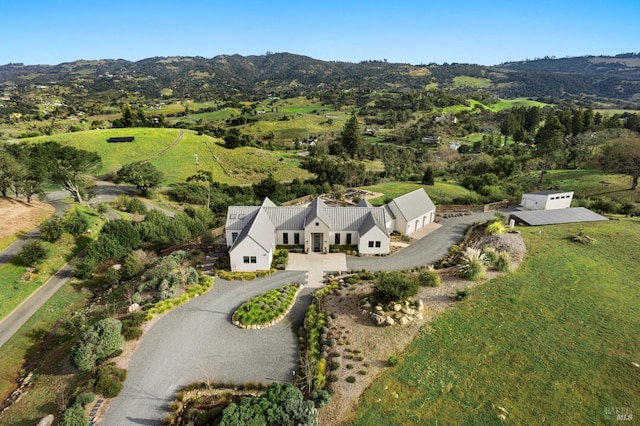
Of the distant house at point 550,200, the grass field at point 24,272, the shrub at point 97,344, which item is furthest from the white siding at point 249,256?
the distant house at point 550,200

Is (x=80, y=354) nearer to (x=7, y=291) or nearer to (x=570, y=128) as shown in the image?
(x=7, y=291)

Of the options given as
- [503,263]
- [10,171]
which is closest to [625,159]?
[503,263]

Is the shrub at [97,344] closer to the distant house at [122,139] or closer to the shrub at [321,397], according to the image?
the shrub at [321,397]

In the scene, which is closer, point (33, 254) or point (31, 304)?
point (31, 304)

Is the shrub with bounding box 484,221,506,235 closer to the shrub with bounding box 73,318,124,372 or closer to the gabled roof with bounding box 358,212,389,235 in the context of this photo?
the gabled roof with bounding box 358,212,389,235

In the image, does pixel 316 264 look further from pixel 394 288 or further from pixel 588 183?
pixel 588 183

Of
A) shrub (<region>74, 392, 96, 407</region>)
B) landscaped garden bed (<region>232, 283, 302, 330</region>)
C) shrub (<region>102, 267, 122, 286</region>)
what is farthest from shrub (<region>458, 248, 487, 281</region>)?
shrub (<region>102, 267, 122, 286</region>)

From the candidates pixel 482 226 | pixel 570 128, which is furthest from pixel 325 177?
pixel 570 128
